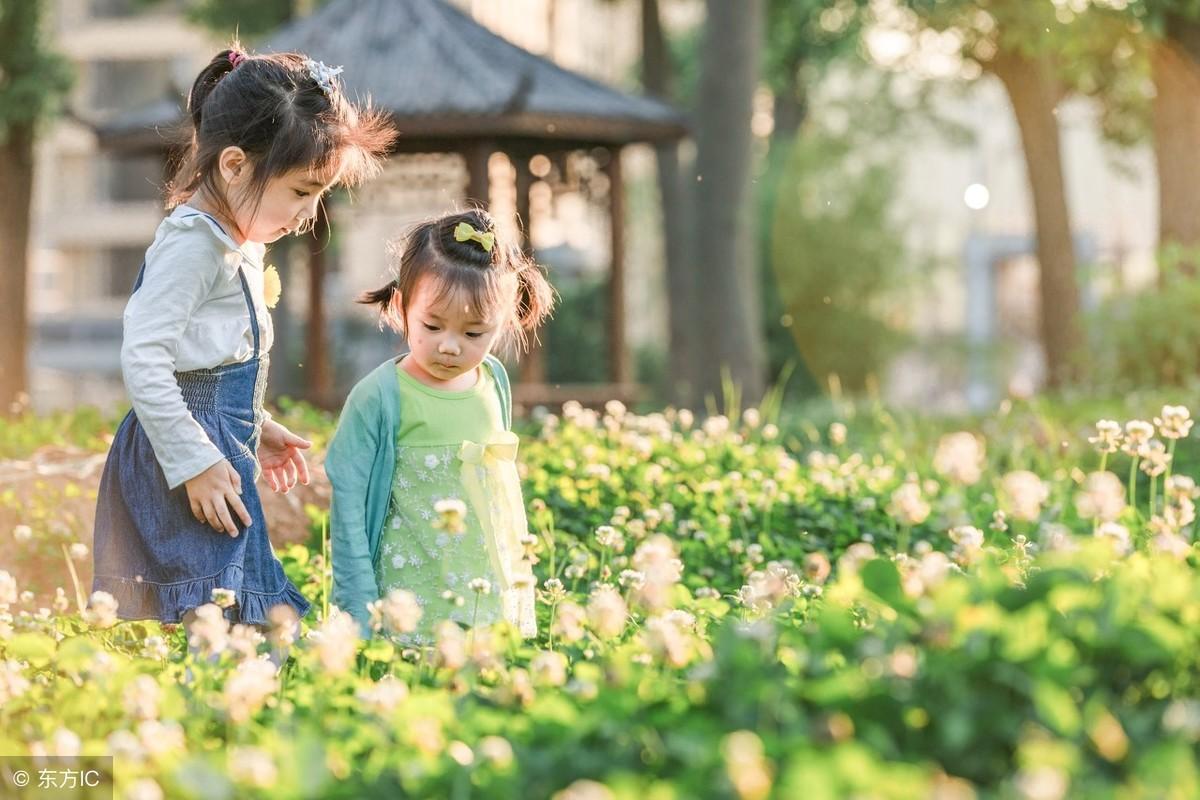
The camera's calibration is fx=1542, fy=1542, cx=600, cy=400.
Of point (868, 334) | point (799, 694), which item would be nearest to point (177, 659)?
point (799, 694)

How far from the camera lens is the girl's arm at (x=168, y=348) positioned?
11.1 feet

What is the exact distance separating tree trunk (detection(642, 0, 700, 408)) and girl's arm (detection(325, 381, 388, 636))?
10.5m

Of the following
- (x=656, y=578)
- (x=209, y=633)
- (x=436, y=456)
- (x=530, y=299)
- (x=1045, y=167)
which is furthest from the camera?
(x=1045, y=167)

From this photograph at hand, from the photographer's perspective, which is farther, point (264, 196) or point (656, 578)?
point (264, 196)

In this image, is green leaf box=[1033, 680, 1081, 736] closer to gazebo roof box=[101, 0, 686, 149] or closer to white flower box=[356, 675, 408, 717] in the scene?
white flower box=[356, 675, 408, 717]

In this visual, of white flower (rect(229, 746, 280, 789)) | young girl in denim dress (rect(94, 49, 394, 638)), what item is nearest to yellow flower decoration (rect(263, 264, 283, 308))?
young girl in denim dress (rect(94, 49, 394, 638))

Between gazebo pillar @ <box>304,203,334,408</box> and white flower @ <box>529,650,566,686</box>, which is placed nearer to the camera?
white flower @ <box>529,650,566,686</box>

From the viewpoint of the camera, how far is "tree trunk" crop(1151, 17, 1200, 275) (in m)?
12.8

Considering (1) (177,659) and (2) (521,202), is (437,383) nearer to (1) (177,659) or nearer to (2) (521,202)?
(1) (177,659)

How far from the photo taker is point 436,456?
378cm

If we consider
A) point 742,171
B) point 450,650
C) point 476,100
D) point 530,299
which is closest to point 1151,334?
point 742,171

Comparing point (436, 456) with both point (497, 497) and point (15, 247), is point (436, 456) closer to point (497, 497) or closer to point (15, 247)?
point (497, 497)

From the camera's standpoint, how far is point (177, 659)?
11.3 feet

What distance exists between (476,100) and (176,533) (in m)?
7.67
